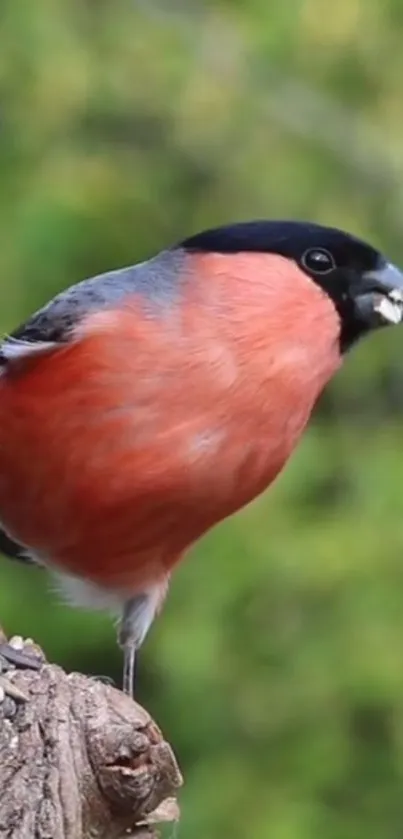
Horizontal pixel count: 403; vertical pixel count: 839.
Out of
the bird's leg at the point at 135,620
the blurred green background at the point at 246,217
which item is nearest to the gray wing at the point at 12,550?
the bird's leg at the point at 135,620

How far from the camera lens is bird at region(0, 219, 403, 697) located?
2.62 m

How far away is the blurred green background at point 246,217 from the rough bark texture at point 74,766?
1466 mm

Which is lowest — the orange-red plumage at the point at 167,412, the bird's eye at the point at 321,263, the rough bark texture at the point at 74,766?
the rough bark texture at the point at 74,766

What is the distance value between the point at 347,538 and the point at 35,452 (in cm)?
117

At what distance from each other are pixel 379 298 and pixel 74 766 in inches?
39.7

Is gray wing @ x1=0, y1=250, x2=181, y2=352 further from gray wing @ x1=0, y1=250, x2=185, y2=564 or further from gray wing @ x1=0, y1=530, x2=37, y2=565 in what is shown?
gray wing @ x1=0, y1=530, x2=37, y2=565

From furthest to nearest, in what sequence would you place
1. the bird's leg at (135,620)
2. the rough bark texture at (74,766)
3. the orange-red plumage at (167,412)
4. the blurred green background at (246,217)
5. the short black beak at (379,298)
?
1. the blurred green background at (246,217)
2. the bird's leg at (135,620)
3. the short black beak at (379,298)
4. the orange-red plumage at (167,412)
5. the rough bark texture at (74,766)

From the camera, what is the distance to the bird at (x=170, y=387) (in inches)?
103

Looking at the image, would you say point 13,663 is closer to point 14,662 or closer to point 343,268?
point 14,662

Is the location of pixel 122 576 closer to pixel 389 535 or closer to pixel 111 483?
pixel 111 483

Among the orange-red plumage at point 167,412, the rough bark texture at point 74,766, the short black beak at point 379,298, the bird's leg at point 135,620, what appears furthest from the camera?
the bird's leg at point 135,620

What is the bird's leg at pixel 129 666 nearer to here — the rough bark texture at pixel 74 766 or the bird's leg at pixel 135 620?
the bird's leg at pixel 135 620

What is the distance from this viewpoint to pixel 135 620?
298 cm

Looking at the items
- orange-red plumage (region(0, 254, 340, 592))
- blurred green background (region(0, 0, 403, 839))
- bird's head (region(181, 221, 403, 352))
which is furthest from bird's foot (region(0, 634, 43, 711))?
blurred green background (region(0, 0, 403, 839))
